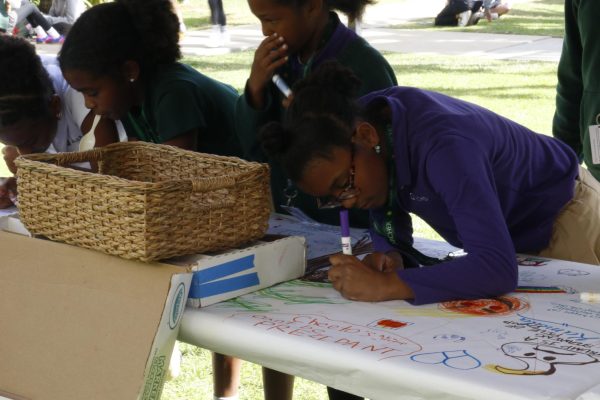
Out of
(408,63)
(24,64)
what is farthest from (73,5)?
(24,64)

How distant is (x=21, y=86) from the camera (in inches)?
91.8

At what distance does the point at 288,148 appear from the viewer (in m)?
1.50

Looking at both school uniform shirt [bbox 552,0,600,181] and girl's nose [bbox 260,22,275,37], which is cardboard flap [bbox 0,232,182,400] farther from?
school uniform shirt [bbox 552,0,600,181]

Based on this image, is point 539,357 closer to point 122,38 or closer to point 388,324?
point 388,324

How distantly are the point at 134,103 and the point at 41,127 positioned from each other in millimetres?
359

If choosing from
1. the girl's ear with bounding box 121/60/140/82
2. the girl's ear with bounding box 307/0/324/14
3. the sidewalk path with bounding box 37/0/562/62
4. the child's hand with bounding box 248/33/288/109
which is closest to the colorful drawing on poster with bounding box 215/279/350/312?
the child's hand with bounding box 248/33/288/109

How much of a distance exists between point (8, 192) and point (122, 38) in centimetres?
48

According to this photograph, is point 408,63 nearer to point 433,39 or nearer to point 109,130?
point 433,39

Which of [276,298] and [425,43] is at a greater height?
[276,298]

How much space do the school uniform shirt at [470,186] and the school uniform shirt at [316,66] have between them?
1.07 feet

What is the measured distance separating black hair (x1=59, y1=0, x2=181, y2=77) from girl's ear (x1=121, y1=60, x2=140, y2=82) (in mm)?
11

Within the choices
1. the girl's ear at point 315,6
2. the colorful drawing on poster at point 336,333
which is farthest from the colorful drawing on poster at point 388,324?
the girl's ear at point 315,6

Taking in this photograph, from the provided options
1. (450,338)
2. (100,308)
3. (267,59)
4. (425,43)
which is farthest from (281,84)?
(425,43)

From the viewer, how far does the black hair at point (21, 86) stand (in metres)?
2.32
